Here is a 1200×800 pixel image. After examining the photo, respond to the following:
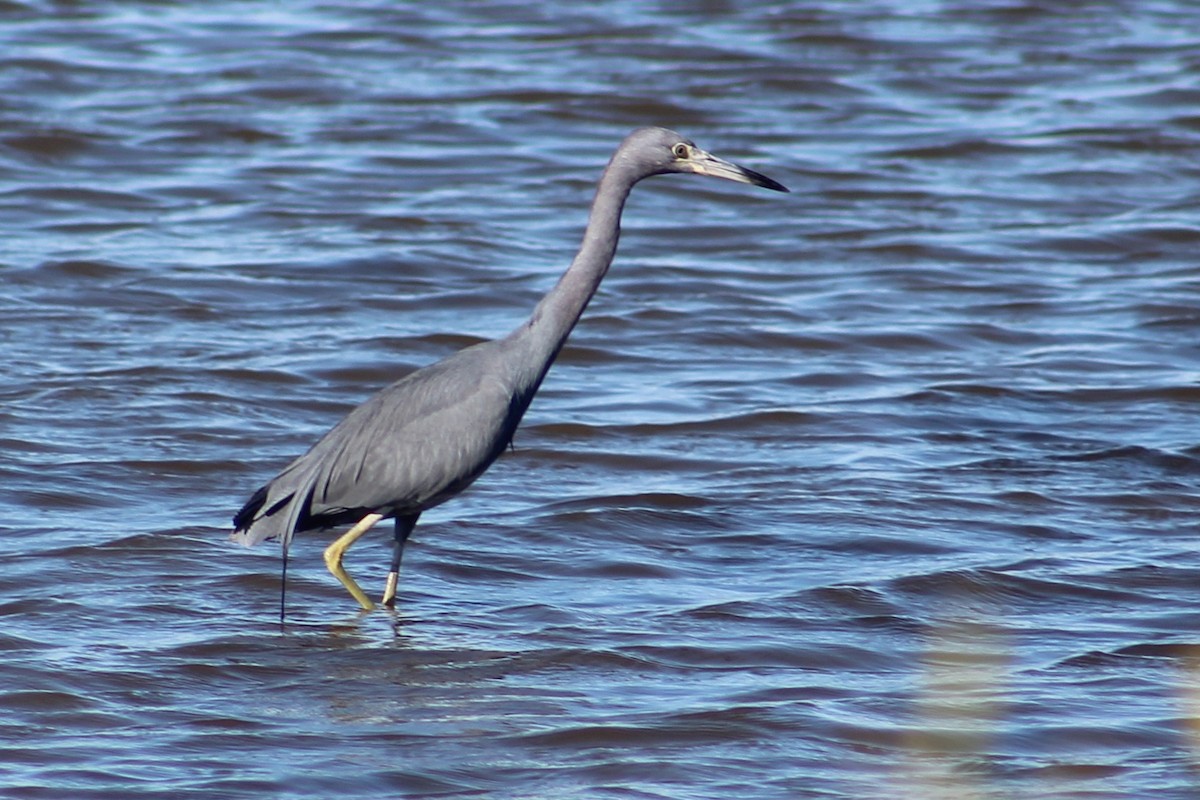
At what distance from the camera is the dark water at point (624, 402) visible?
6145mm

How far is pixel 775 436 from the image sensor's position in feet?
32.3

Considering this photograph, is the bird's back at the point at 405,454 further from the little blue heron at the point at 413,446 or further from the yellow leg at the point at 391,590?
the yellow leg at the point at 391,590

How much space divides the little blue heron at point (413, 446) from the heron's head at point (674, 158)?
531 mm

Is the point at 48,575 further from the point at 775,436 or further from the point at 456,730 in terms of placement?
the point at 775,436

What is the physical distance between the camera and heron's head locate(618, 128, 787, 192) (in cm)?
766

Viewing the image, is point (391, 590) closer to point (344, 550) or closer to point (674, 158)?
point (344, 550)

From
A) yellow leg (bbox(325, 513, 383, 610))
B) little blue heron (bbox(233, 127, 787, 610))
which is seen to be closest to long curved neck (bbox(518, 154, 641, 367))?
little blue heron (bbox(233, 127, 787, 610))

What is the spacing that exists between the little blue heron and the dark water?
0.36 m

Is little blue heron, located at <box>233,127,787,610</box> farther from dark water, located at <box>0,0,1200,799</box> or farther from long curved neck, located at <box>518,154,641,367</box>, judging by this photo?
dark water, located at <box>0,0,1200,799</box>

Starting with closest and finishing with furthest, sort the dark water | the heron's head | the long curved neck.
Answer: the dark water < the long curved neck < the heron's head

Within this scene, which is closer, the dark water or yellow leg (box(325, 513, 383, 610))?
the dark water

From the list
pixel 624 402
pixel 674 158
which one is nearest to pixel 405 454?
pixel 674 158

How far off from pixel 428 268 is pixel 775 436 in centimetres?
365

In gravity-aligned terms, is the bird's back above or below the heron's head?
below
